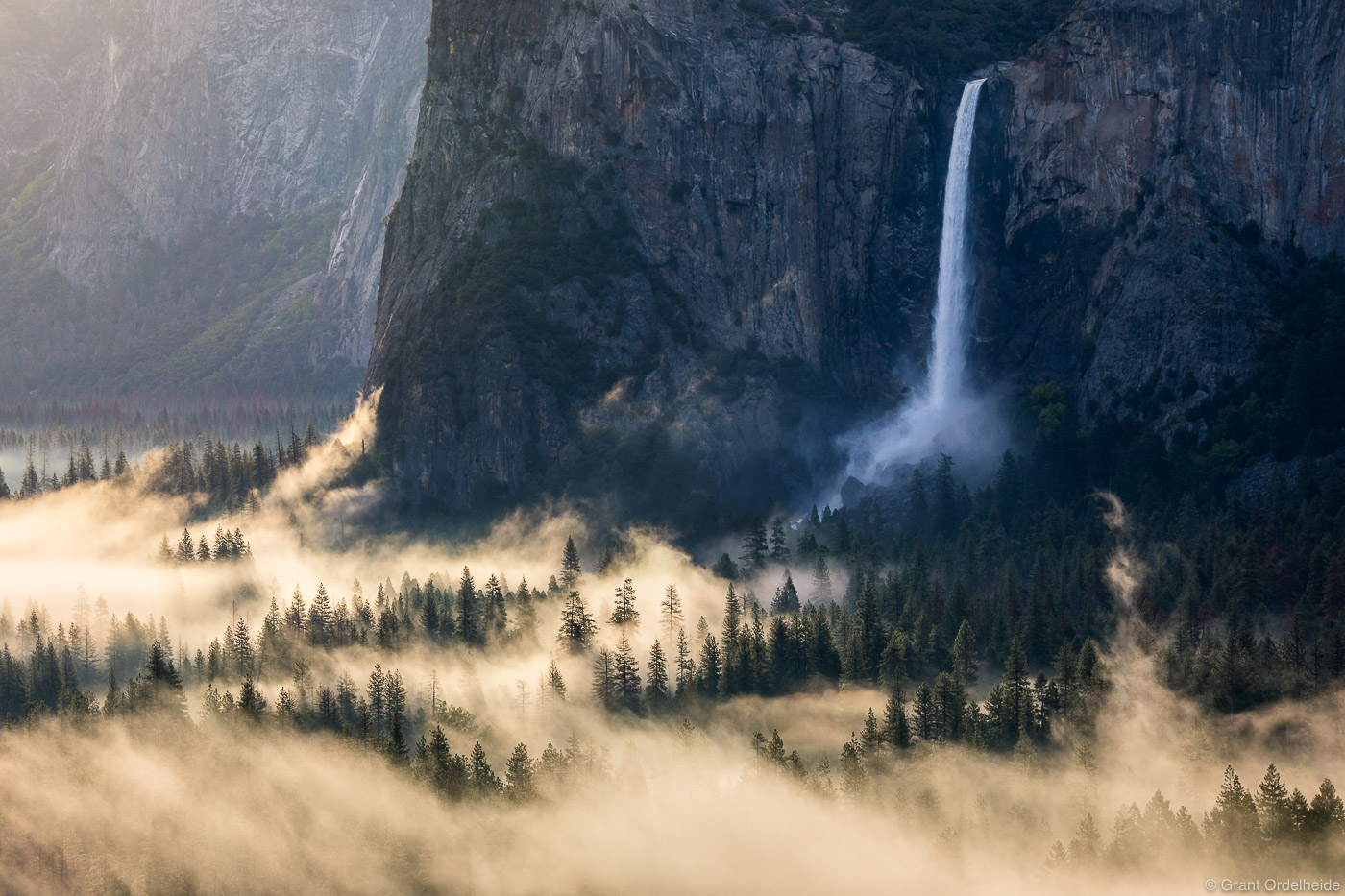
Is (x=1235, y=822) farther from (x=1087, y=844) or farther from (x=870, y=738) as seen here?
(x=870, y=738)

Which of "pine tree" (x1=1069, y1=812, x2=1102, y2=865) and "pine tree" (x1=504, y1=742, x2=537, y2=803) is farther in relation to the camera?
"pine tree" (x1=504, y1=742, x2=537, y2=803)

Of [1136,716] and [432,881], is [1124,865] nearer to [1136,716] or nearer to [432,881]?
[1136,716]

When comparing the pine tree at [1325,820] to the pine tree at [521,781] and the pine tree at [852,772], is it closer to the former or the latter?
the pine tree at [852,772]

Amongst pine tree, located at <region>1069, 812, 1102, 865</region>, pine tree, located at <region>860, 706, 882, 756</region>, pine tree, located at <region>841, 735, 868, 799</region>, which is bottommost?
pine tree, located at <region>1069, 812, 1102, 865</region>

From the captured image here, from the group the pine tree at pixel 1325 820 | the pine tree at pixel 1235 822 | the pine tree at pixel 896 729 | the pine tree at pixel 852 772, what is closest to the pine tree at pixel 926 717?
the pine tree at pixel 896 729

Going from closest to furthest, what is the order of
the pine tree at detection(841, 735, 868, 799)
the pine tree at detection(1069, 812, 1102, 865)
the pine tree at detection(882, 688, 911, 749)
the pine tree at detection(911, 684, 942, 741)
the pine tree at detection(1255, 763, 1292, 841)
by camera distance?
1. the pine tree at detection(1255, 763, 1292, 841)
2. the pine tree at detection(1069, 812, 1102, 865)
3. the pine tree at detection(841, 735, 868, 799)
4. the pine tree at detection(882, 688, 911, 749)
5. the pine tree at detection(911, 684, 942, 741)

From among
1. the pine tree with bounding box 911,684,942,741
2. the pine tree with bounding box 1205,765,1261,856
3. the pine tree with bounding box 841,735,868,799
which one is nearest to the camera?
the pine tree with bounding box 1205,765,1261,856

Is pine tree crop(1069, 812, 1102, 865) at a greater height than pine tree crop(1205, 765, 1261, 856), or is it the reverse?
pine tree crop(1205, 765, 1261, 856)

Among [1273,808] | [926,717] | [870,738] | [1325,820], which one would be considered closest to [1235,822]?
[1273,808]

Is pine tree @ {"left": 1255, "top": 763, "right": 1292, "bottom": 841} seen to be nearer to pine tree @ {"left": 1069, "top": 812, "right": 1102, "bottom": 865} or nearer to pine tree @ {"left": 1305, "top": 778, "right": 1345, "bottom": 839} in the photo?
pine tree @ {"left": 1305, "top": 778, "right": 1345, "bottom": 839}

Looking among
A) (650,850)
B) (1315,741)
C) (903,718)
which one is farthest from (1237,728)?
(650,850)

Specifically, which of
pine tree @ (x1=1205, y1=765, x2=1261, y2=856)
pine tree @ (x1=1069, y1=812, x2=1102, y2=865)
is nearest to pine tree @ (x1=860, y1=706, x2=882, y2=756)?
pine tree @ (x1=1069, y1=812, x2=1102, y2=865)
